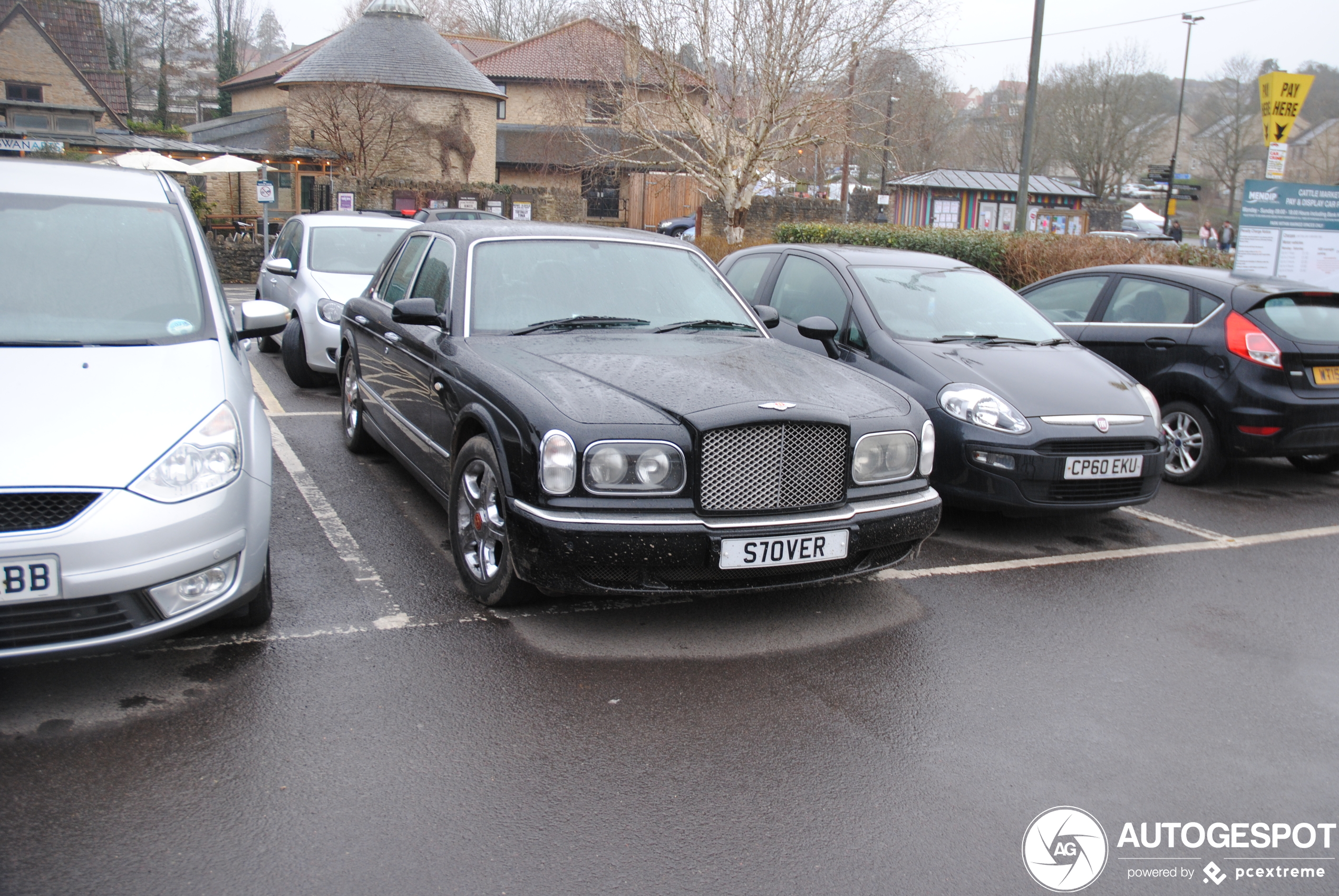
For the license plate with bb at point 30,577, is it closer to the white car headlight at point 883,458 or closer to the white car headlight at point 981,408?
the white car headlight at point 883,458

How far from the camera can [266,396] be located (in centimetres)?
956

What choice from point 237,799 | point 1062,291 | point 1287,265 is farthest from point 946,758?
point 1287,265

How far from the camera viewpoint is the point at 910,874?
282 cm

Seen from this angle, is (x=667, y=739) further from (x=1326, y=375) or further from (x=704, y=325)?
(x=1326, y=375)

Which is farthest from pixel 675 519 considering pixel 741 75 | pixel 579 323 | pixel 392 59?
pixel 392 59

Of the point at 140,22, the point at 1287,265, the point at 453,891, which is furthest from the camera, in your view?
the point at 140,22

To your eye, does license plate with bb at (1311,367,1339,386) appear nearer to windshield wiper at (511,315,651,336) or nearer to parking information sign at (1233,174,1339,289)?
parking information sign at (1233,174,1339,289)

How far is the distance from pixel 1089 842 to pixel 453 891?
1836mm

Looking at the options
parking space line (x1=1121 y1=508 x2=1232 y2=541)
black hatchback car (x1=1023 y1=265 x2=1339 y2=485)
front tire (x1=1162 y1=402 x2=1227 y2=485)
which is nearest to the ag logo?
parking space line (x1=1121 y1=508 x2=1232 y2=541)

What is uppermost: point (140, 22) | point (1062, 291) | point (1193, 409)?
point (140, 22)

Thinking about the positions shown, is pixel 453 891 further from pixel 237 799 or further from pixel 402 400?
pixel 402 400

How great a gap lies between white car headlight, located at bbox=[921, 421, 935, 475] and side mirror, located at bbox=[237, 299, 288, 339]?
2.96 metres

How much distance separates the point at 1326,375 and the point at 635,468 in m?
5.76

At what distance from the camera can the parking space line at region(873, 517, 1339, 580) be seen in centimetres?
541
